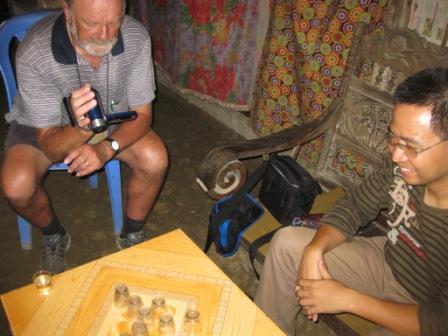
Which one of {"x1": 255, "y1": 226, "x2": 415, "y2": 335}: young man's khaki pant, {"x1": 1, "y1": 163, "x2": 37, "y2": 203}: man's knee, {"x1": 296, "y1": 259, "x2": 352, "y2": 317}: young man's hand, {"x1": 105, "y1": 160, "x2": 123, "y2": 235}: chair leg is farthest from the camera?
{"x1": 105, "y1": 160, "x2": 123, "y2": 235}: chair leg

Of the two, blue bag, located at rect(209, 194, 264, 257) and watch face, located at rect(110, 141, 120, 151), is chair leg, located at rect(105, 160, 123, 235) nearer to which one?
watch face, located at rect(110, 141, 120, 151)

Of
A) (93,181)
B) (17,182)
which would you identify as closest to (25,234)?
(17,182)

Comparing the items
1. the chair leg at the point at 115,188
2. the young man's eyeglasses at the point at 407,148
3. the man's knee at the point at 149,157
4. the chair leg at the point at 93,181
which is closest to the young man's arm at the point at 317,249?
the young man's eyeglasses at the point at 407,148

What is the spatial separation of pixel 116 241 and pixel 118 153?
23.7 inches

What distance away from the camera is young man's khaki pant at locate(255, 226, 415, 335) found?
59.4 inches

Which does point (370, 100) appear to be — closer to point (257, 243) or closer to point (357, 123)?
point (357, 123)

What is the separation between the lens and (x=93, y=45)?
1722mm

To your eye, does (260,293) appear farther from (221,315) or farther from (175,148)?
(175,148)

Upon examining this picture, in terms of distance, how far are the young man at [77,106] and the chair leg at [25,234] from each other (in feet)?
0.49

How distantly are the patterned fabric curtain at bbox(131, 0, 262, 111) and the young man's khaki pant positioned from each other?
5.82 ft

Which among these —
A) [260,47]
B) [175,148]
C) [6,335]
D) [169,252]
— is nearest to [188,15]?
[260,47]

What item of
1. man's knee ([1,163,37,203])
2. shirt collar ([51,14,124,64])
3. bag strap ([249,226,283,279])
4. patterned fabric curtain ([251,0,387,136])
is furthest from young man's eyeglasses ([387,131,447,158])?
man's knee ([1,163,37,203])

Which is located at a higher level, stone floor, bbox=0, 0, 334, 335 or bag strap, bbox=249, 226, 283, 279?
bag strap, bbox=249, 226, 283, 279

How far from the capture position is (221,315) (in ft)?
4.15
